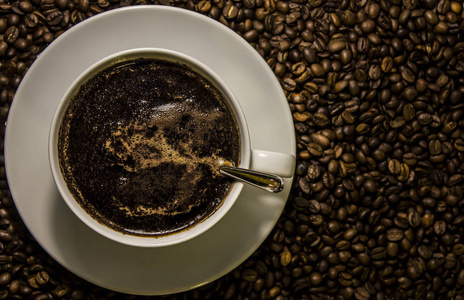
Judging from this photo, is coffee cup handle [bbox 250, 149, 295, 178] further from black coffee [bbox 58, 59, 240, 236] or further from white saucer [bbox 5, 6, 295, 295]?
white saucer [bbox 5, 6, 295, 295]

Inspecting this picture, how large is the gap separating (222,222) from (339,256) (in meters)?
0.56

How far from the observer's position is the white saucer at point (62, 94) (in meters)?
1.23

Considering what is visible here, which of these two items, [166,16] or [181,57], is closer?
[181,57]

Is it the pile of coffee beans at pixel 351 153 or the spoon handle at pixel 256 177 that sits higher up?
the spoon handle at pixel 256 177

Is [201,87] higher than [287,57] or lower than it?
higher

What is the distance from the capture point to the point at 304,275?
165 centimetres

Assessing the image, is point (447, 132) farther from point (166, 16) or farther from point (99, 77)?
point (99, 77)

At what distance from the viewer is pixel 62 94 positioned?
4.03 ft

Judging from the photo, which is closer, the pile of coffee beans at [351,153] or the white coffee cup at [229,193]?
the white coffee cup at [229,193]

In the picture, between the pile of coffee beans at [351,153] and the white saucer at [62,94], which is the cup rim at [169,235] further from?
the pile of coffee beans at [351,153]

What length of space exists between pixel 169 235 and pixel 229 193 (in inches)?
7.1

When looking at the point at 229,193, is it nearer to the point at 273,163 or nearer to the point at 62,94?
the point at 273,163

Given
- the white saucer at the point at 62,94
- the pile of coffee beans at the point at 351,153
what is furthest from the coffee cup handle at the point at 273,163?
the pile of coffee beans at the point at 351,153

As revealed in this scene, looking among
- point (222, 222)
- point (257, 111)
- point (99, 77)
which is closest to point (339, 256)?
point (222, 222)
